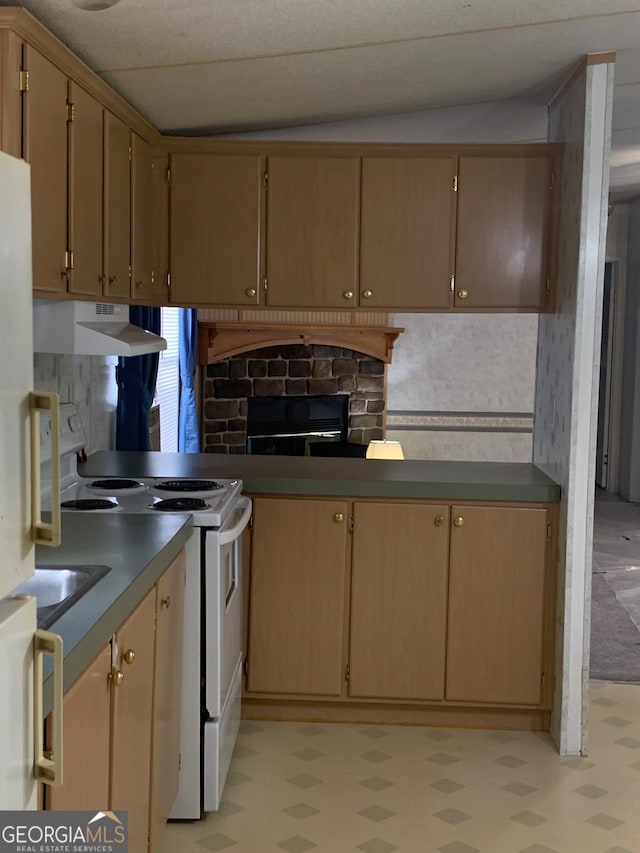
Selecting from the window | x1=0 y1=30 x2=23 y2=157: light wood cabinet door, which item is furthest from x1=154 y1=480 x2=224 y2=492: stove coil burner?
the window

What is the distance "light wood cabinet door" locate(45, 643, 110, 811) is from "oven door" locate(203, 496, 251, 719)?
3.19ft

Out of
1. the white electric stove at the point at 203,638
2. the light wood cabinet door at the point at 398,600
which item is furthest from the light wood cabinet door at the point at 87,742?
the light wood cabinet door at the point at 398,600

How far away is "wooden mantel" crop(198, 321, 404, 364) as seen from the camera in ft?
23.7

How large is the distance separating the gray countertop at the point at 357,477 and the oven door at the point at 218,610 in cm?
45

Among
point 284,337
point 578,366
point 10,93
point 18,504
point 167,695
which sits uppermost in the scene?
point 10,93

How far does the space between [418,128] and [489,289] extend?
1161 mm

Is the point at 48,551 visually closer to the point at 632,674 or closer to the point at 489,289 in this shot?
the point at 489,289

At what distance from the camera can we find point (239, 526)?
127 inches

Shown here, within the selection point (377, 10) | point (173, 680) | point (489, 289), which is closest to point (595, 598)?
point (489, 289)

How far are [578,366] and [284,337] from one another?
4.15 metres

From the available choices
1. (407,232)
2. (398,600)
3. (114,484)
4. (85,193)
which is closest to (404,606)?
(398,600)

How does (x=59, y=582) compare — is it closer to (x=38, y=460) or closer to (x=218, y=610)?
(x=218, y=610)

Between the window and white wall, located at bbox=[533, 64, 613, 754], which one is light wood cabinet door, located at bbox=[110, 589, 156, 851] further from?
the window

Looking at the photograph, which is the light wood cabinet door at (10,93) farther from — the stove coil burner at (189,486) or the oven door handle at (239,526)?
the stove coil burner at (189,486)
